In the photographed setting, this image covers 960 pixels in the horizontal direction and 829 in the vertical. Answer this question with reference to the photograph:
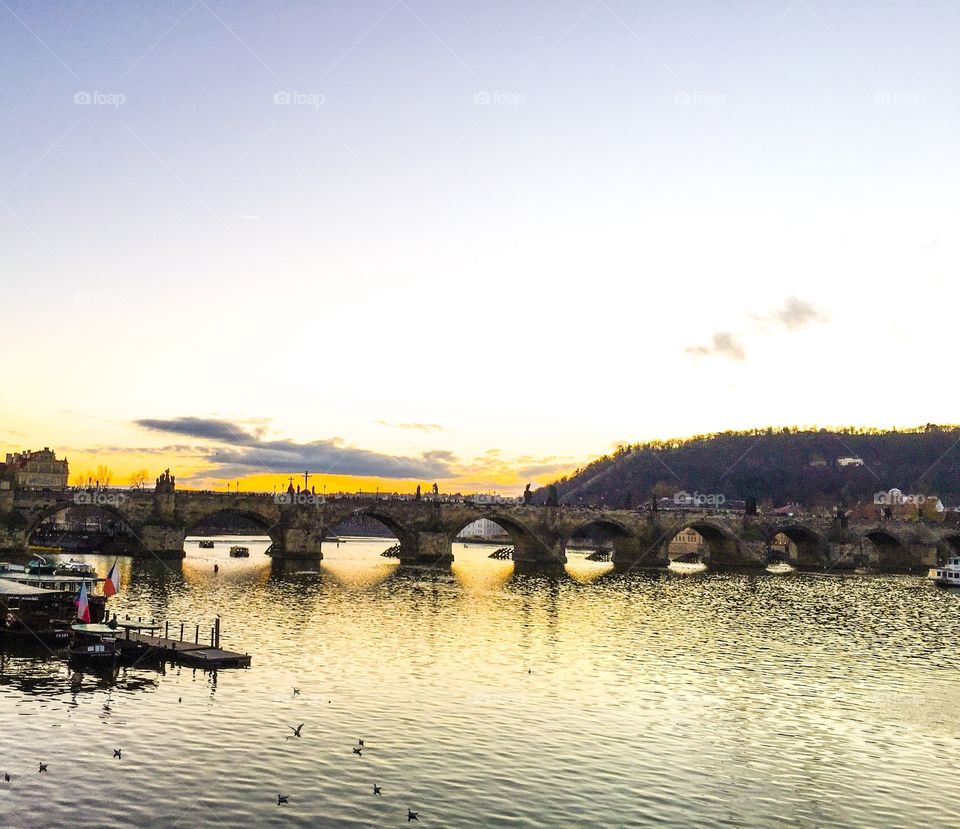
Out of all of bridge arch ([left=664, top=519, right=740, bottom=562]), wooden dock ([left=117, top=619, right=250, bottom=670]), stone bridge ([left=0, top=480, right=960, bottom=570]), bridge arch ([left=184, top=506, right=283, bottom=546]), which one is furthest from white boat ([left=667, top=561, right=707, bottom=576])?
wooden dock ([left=117, top=619, right=250, bottom=670])

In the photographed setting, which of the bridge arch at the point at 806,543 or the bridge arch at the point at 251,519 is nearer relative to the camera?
the bridge arch at the point at 251,519

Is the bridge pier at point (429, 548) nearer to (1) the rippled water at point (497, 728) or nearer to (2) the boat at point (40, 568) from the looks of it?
(2) the boat at point (40, 568)

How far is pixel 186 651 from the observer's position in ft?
156

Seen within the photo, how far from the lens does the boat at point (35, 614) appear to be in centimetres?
5184

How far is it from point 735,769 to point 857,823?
5.39 metres

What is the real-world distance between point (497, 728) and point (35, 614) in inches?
1246

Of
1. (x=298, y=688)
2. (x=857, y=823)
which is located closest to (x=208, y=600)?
(x=298, y=688)

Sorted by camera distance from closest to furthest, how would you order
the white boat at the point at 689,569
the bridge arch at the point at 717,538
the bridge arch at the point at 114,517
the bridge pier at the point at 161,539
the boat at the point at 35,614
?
the boat at the point at 35,614 → the bridge arch at the point at 114,517 → the bridge pier at the point at 161,539 → the white boat at the point at 689,569 → the bridge arch at the point at 717,538

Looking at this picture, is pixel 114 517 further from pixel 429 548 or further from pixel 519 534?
pixel 519 534

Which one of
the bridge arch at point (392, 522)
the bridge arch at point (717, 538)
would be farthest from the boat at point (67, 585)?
the bridge arch at point (717, 538)
